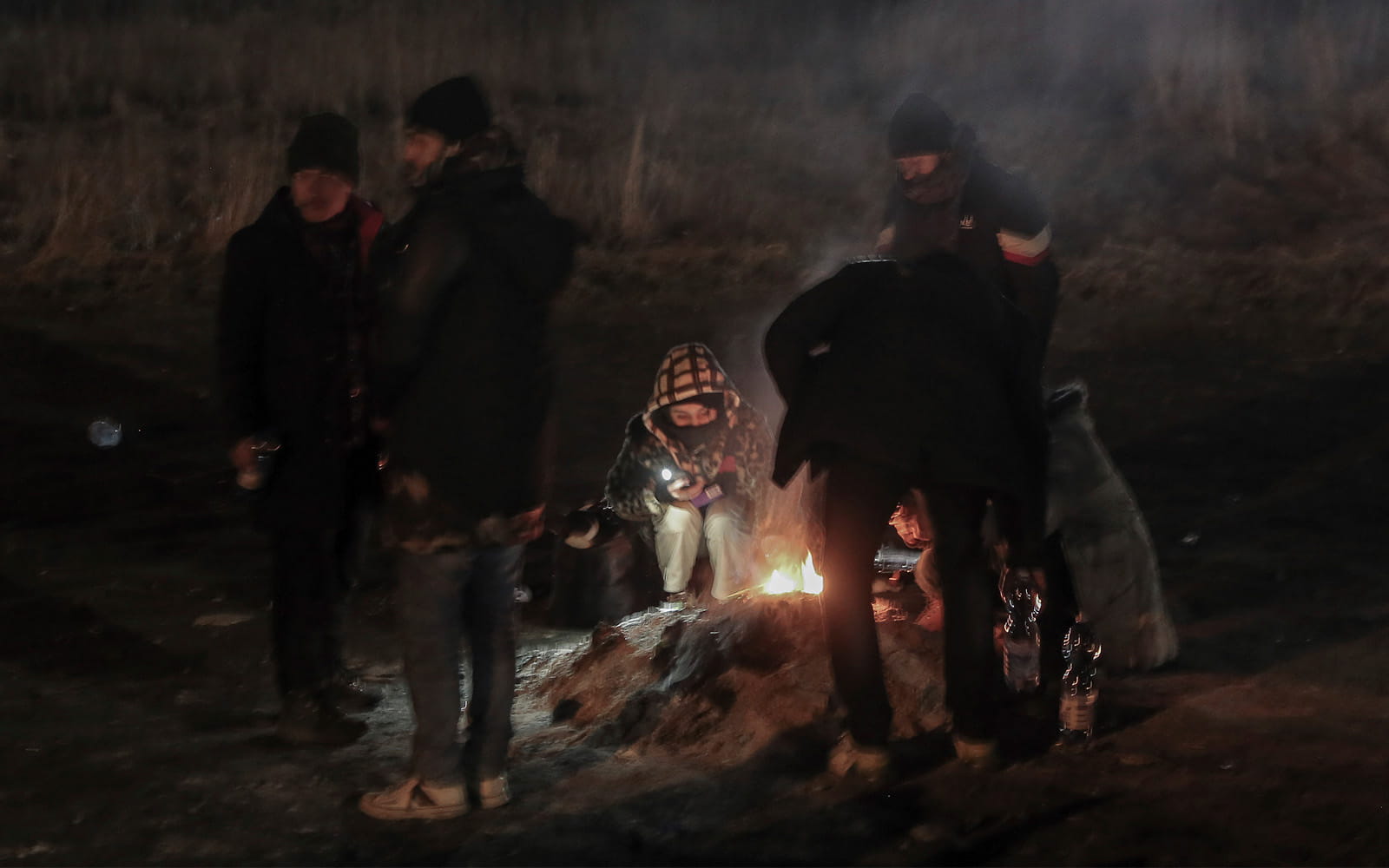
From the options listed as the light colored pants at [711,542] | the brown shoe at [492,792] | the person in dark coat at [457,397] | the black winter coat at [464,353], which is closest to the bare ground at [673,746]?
the brown shoe at [492,792]

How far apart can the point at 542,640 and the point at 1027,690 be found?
267 centimetres

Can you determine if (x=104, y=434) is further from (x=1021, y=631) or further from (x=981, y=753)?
(x=981, y=753)

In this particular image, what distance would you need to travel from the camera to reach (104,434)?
11664 millimetres

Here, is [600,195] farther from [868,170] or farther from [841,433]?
[841,433]

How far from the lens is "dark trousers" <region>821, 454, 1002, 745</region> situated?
455cm

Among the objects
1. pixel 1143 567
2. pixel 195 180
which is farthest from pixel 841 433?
pixel 195 180

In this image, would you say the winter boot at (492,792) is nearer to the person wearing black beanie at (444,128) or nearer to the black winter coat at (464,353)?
the black winter coat at (464,353)

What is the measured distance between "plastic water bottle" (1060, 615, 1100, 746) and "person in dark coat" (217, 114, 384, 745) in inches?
92.0

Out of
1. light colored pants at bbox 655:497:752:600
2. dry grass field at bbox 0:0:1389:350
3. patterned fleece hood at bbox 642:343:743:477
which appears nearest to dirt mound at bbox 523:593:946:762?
light colored pants at bbox 655:497:752:600

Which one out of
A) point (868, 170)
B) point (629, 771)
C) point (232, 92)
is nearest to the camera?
point (629, 771)

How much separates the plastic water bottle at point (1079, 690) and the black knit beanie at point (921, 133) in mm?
1607

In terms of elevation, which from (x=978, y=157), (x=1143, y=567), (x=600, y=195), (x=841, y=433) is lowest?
(x=1143, y=567)

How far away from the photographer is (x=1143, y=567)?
562 centimetres

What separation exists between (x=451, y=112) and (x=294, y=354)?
1.20 m
